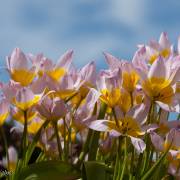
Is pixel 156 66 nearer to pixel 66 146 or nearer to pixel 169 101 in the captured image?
pixel 169 101

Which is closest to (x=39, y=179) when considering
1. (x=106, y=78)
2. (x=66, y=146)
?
(x=66, y=146)

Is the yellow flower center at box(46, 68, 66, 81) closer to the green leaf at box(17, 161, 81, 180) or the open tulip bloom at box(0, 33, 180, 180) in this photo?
the open tulip bloom at box(0, 33, 180, 180)

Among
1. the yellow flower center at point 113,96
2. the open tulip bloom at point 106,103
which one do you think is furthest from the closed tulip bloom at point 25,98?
the yellow flower center at point 113,96

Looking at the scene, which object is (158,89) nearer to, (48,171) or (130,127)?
(130,127)

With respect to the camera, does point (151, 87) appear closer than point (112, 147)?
Yes

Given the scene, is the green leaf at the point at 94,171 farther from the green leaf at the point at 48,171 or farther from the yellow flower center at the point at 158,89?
the yellow flower center at the point at 158,89

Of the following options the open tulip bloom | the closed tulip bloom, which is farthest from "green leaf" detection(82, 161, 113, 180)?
the closed tulip bloom
